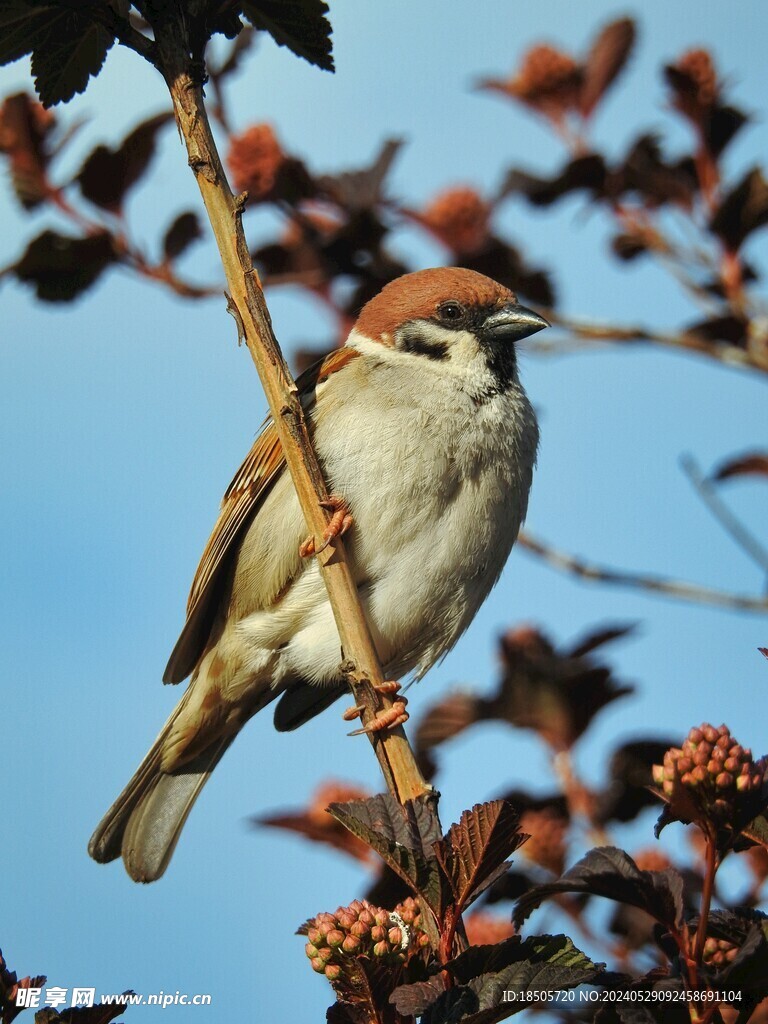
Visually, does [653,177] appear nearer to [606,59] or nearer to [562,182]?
[562,182]

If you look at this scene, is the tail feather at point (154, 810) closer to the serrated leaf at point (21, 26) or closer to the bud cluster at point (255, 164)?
the bud cluster at point (255, 164)

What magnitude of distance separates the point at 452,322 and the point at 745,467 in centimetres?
91

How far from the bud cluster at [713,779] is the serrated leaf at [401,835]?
0.32 metres

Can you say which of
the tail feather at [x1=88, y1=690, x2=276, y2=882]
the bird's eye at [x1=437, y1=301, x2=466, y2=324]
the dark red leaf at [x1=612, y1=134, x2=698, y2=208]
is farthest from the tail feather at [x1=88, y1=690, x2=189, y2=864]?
the dark red leaf at [x1=612, y1=134, x2=698, y2=208]

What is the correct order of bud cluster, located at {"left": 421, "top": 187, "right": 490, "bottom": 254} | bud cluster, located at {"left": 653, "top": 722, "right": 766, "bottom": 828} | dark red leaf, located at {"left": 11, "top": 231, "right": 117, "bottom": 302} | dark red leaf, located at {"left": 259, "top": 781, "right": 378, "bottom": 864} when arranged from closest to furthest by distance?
1. bud cluster, located at {"left": 653, "top": 722, "right": 766, "bottom": 828}
2. dark red leaf, located at {"left": 259, "top": 781, "right": 378, "bottom": 864}
3. dark red leaf, located at {"left": 11, "top": 231, "right": 117, "bottom": 302}
4. bud cluster, located at {"left": 421, "top": 187, "right": 490, "bottom": 254}

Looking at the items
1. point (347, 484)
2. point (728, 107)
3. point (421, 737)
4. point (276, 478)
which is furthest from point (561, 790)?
point (728, 107)

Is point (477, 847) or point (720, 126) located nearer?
point (477, 847)

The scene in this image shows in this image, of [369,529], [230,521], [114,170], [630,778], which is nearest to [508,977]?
[630,778]

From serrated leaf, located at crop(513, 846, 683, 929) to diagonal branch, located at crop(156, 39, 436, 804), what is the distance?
10.3 inches

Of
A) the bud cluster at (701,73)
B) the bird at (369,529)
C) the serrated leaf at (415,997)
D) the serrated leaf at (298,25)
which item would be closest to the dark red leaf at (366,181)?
the bird at (369,529)

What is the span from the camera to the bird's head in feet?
10.9

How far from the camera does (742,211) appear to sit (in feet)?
10.6

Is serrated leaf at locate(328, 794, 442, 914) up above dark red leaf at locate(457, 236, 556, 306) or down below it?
below

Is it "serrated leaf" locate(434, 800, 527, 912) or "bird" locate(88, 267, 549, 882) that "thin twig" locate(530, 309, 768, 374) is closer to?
"bird" locate(88, 267, 549, 882)
